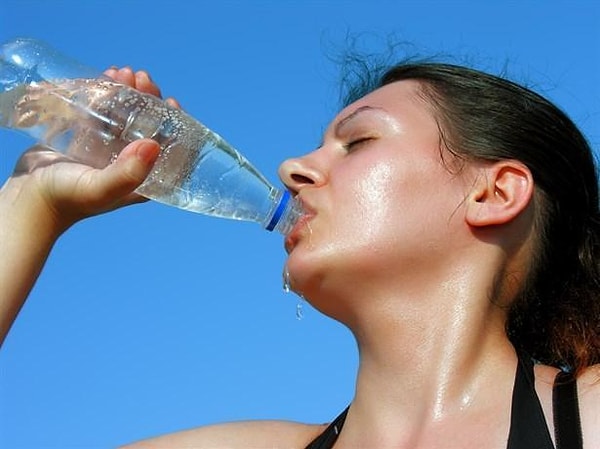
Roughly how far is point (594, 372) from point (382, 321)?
2.36 ft

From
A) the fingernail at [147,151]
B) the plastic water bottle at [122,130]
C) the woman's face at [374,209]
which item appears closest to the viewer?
the fingernail at [147,151]

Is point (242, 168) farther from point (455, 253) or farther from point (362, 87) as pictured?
point (455, 253)

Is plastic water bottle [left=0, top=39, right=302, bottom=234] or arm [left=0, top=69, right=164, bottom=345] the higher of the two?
plastic water bottle [left=0, top=39, right=302, bottom=234]

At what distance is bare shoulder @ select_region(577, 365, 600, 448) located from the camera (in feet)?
9.29

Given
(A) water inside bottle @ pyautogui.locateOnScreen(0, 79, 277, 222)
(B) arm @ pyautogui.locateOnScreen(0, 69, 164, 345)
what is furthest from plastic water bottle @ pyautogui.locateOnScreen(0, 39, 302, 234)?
(B) arm @ pyautogui.locateOnScreen(0, 69, 164, 345)

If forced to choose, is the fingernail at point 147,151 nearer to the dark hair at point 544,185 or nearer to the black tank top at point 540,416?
the dark hair at point 544,185

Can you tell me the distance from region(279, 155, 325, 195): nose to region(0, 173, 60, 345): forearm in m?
0.85

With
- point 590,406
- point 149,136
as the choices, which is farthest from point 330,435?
point 149,136

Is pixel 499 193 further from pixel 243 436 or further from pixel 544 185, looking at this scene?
pixel 243 436

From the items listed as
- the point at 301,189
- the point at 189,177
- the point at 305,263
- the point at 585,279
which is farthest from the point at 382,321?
the point at 189,177

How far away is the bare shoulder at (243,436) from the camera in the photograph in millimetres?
3678

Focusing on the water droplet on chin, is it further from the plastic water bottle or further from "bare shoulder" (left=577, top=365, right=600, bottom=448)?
"bare shoulder" (left=577, top=365, right=600, bottom=448)

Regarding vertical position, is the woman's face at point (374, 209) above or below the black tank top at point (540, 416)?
above

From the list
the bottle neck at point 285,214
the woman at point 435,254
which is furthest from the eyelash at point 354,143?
the bottle neck at point 285,214
